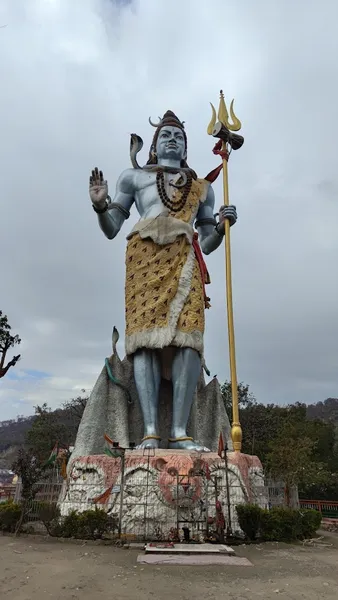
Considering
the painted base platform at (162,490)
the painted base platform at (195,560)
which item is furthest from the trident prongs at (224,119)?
the painted base platform at (195,560)

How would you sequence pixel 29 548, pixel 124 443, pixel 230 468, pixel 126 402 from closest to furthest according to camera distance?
pixel 29 548 < pixel 230 468 < pixel 124 443 < pixel 126 402

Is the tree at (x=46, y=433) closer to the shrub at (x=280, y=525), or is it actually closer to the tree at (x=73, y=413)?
the tree at (x=73, y=413)

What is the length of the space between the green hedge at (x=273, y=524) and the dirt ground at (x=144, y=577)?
672 millimetres

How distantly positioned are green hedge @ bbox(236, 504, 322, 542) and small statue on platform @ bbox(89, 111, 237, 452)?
89cm

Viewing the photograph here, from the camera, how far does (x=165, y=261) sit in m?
6.80

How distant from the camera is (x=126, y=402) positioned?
269 inches

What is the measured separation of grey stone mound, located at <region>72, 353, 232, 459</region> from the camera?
6479 millimetres

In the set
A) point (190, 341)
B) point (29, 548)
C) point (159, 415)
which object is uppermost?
point (190, 341)

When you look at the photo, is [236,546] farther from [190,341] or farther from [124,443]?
[190,341]

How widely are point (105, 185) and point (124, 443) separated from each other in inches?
132

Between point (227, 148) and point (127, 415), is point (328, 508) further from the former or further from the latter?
point (227, 148)

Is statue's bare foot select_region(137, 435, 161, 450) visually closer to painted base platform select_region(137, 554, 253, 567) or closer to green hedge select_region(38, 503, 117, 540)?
green hedge select_region(38, 503, 117, 540)

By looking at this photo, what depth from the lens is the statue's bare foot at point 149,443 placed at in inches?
231

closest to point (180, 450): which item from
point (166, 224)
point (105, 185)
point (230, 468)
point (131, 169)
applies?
point (230, 468)
